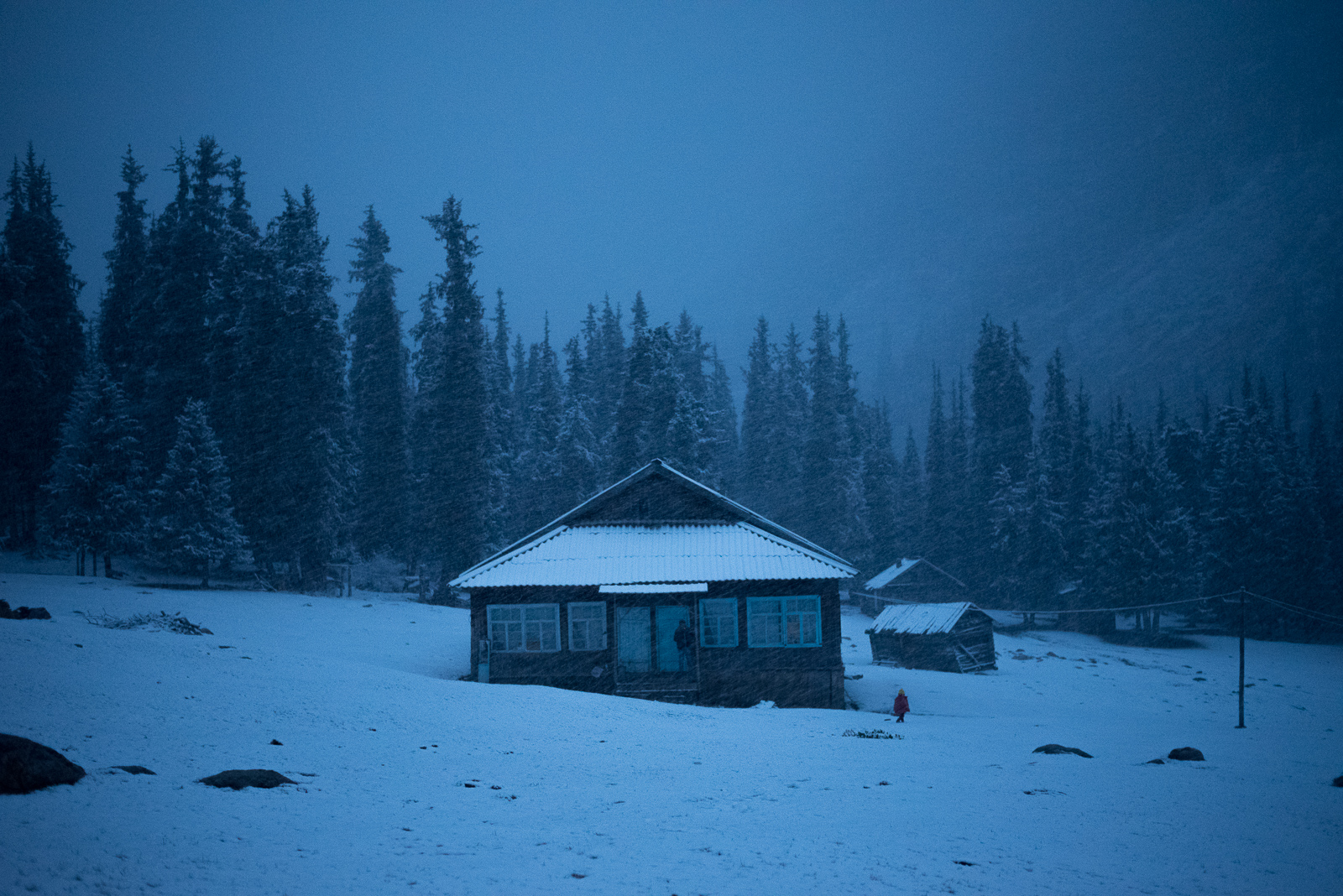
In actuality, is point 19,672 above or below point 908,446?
below

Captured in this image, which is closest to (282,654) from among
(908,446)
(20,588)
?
(20,588)

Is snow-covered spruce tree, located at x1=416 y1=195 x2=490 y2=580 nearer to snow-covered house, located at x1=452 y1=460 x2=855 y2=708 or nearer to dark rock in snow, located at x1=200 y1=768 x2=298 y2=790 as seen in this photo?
snow-covered house, located at x1=452 y1=460 x2=855 y2=708

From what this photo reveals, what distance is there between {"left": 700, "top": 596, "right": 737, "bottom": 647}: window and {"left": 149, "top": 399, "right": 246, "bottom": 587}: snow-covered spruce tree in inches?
913

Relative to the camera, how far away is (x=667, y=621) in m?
25.7

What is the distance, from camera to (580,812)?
33.2ft

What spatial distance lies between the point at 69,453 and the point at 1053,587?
62.6m

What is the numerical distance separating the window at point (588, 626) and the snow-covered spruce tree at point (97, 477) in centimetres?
2175

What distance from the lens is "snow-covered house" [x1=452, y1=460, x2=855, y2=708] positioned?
967 inches

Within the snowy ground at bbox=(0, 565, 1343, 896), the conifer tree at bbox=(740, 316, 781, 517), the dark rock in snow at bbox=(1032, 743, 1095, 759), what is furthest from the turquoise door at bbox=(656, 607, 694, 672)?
the conifer tree at bbox=(740, 316, 781, 517)

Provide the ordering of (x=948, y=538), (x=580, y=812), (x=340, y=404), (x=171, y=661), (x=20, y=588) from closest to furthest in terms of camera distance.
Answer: (x=580, y=812) < (x=171, y=661) < (x=20, y=588) < (x=340, y=404) < (x=948, y=538)

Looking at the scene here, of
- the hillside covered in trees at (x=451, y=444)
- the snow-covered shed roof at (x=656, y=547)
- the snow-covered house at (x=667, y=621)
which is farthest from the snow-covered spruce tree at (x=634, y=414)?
the snow-covered house at (x=667, y=621)

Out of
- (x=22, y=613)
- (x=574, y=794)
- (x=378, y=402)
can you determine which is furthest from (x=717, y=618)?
(x=378, y=402)

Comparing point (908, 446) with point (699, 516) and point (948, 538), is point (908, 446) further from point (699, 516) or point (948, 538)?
point (699, 516)

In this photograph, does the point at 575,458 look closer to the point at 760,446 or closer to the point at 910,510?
the point at 760,446
